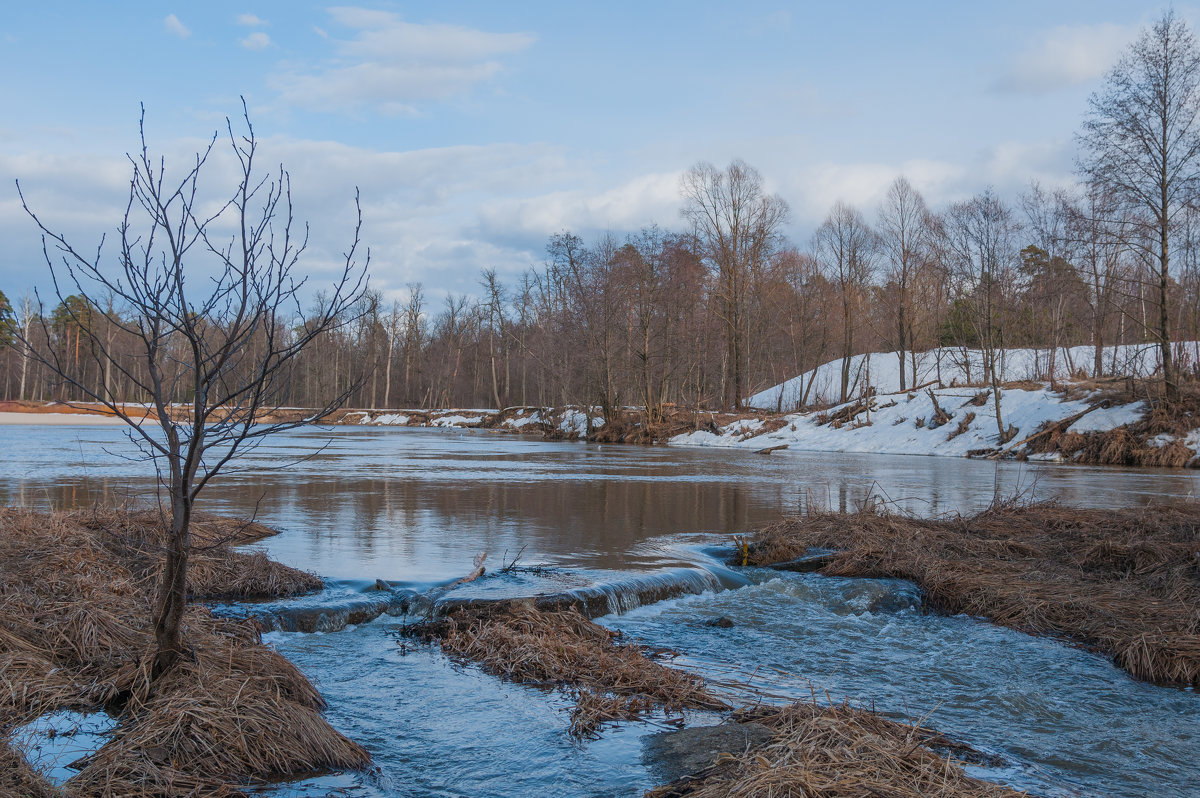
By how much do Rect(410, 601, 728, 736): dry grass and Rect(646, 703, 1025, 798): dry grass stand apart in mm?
1199

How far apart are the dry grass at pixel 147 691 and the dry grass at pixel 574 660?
155 cm

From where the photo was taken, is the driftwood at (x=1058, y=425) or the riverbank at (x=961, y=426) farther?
the driftwood at (x=1058, y=425)

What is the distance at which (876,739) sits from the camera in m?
3.81

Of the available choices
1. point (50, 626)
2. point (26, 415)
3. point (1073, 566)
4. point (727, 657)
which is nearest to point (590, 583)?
point (727, 657)

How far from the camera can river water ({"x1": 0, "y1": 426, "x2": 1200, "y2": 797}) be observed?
4504mm

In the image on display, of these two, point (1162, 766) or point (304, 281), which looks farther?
point (1162, 766)

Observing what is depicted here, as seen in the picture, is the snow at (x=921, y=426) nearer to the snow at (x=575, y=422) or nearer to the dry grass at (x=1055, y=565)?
the snow at (x=575, y=422)

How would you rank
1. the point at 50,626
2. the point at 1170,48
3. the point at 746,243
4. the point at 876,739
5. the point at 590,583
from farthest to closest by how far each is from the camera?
the point at 746,243
the point at 1170,48
the point at 590,583
the point at 50,626
the point at 876,739

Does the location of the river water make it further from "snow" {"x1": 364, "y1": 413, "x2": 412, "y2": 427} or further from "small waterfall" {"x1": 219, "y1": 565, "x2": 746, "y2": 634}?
"snow" {"x1": 364, "y1": 413, "x2": 412, "y2": 427}

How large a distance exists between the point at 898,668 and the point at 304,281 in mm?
5216

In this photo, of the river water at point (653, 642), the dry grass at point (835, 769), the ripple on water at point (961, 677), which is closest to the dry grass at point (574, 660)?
the river water at point (653, 642)

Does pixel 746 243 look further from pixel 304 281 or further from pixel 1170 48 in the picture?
pixel 304 281

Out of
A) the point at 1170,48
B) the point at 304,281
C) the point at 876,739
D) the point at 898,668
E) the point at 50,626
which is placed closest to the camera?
the point at 876,739

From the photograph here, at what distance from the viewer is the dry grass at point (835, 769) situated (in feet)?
11.0
